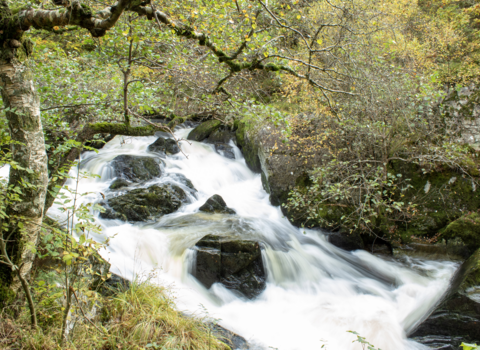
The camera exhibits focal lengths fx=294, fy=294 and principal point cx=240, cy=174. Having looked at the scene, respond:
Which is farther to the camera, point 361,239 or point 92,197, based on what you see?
point 92,197

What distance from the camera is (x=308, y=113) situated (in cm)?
875

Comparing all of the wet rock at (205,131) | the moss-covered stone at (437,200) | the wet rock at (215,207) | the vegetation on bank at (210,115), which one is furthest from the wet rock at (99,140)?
the moss-covered stone at (437,200)

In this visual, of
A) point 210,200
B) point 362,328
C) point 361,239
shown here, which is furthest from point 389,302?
point 210,200

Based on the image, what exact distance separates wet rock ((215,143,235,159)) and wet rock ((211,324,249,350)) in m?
8.31

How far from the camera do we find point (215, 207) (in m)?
8.58

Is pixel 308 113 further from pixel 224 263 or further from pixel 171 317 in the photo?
pixel 171 317

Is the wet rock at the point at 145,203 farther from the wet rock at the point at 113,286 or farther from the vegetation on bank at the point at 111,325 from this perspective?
the vegetation on bank at the point at 111,325

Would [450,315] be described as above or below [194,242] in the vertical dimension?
above

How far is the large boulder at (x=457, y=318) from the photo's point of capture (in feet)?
13.9

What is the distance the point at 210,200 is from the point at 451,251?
6.08 meters

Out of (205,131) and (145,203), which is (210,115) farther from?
(205,131)

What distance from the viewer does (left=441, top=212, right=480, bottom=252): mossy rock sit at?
21.0 feet

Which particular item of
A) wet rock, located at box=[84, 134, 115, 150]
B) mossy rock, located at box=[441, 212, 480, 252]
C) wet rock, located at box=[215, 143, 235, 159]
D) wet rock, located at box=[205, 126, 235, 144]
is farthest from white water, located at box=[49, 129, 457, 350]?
wet rock, located at box=[205, 126, 235, 144]

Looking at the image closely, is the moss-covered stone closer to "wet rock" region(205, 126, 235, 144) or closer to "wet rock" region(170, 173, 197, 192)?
"wet rock" region(170, 173, 197, 192)
